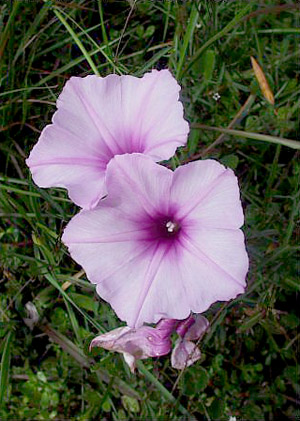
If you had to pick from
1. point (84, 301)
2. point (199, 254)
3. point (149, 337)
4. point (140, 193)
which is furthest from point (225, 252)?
point (84, 301)


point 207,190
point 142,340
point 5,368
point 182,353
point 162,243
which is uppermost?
point 207,190

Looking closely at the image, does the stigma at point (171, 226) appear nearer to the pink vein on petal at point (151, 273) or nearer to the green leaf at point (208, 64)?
the pink vein on petal at point (151, 273)

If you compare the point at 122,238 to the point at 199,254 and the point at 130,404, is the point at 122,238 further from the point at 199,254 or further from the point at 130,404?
the point at 130,404

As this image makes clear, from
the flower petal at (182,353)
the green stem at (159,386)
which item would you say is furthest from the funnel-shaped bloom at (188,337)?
the green stem at (159,386)

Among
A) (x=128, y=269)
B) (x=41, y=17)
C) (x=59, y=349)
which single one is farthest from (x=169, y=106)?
(x=59, y=349)

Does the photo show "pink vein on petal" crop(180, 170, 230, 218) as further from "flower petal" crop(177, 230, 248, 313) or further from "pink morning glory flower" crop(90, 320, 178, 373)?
"pink morning glory flower" crop(90, 320, 178, 373)

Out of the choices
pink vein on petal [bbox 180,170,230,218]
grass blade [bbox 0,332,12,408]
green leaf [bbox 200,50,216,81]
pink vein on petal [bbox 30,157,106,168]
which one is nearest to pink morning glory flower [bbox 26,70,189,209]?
pink vein on petal [bbox 30,157,106,168]

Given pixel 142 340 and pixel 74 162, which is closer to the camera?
pixel 74 162
